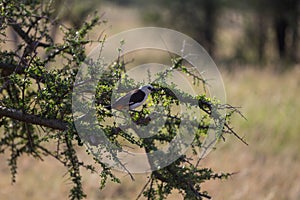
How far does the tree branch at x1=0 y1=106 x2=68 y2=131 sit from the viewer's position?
4.71 meters

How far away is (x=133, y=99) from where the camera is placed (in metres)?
4.93

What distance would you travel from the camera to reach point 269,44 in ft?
100

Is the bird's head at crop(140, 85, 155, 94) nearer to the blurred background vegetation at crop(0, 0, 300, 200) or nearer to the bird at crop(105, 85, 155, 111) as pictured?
the bird at crop(105, 85, 155, 111)

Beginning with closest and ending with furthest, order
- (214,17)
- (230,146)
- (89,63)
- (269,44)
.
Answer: (89,63) → (230,146) → (269,44) → (214,17)

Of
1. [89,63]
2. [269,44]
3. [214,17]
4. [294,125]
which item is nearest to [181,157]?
[89,63]

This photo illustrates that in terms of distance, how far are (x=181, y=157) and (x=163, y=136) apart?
0.30 m

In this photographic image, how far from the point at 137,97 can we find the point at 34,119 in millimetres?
891

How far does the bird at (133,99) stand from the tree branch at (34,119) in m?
0.41

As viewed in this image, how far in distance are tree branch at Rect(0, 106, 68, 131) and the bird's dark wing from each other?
0.61 m

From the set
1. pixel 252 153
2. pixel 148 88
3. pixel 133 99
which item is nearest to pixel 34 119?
pixel 133 99

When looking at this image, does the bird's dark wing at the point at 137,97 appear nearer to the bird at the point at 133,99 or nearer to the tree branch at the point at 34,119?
the bird at the point at 133,99

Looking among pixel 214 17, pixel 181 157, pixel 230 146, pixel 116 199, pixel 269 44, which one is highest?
pixel 214 17

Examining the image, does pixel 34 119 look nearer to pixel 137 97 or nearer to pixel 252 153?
pixel 137 97

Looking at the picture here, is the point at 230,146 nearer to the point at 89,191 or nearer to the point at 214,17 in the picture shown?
the point at 89,191
